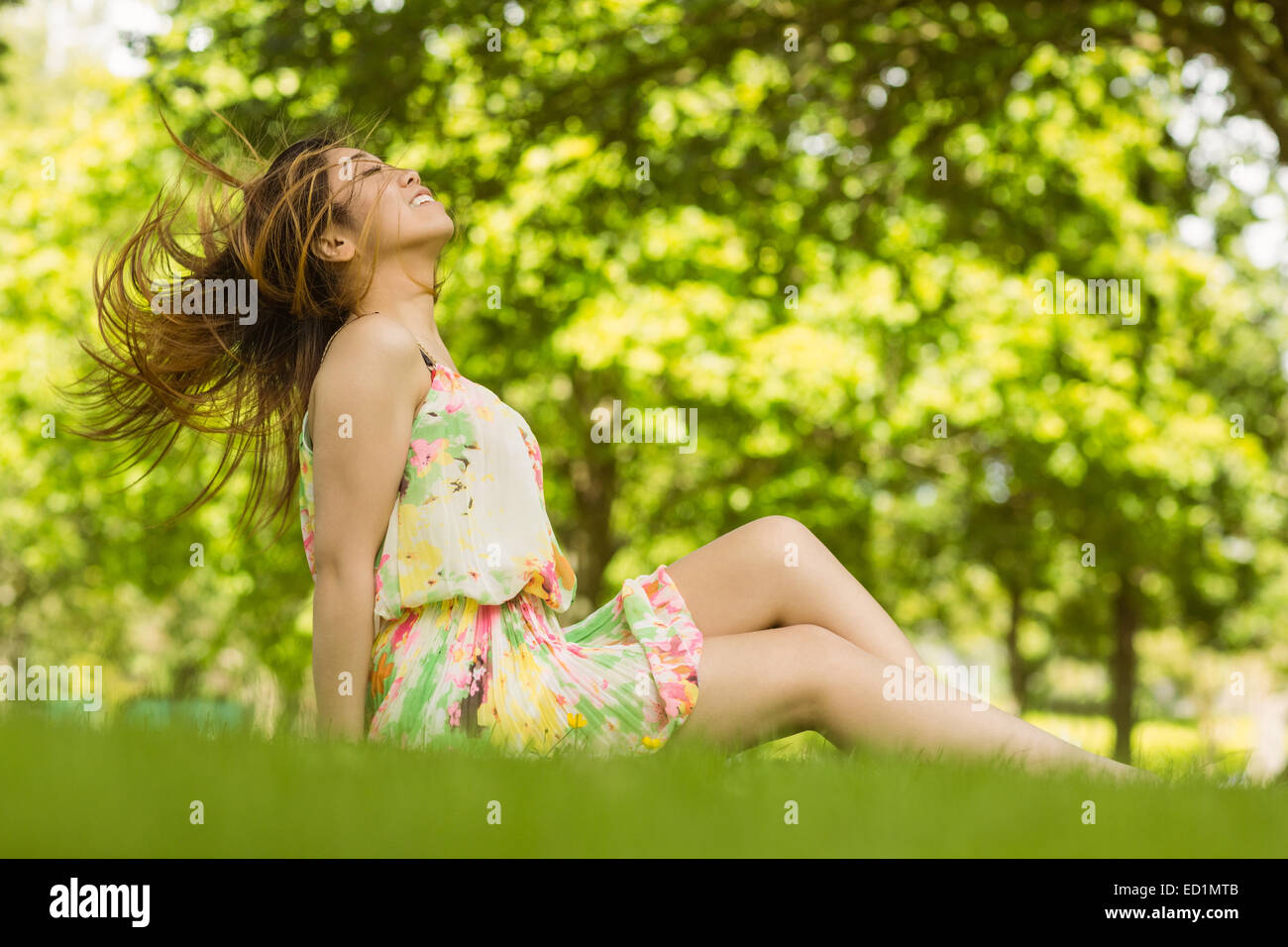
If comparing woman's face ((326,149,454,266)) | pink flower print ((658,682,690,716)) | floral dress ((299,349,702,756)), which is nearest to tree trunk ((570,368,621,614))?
woman's face ((326,149,454,266))

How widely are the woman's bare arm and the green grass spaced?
0.60m

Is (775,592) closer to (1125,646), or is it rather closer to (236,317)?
(236,317)

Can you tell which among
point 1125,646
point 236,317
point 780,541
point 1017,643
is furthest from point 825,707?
point 1017,643

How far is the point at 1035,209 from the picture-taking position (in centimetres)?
1008

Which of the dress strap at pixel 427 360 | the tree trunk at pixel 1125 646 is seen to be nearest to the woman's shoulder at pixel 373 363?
the dress strap at pixel 427 360

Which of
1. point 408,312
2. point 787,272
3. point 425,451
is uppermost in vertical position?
point 787,272

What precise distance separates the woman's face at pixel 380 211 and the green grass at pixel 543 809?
5.06 feet

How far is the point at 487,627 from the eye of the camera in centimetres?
286

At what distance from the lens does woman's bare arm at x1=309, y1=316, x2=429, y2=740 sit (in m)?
2.71

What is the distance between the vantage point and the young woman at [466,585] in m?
2.73

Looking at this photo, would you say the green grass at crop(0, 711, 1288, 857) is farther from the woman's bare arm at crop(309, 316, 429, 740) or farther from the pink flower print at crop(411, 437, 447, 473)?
the pink flower print at crop(411, 437, 447, 473)

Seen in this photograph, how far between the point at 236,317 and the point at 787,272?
275 inches

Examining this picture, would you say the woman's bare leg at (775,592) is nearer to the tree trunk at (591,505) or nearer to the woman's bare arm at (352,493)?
the woman's bare arm at (352,493)

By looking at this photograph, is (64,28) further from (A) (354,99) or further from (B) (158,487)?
(A) (354,99)
